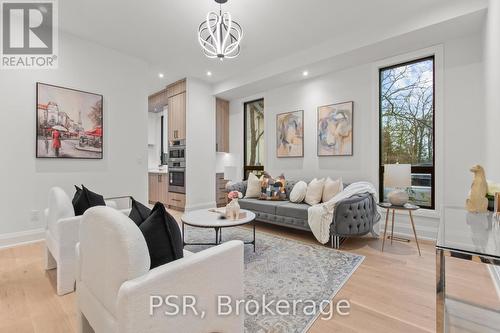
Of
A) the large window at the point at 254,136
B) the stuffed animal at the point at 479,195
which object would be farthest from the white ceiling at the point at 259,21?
the stuffed animal at the point at 479,195

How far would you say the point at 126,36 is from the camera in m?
3.65

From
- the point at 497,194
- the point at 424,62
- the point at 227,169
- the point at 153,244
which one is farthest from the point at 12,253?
the point at 424,62

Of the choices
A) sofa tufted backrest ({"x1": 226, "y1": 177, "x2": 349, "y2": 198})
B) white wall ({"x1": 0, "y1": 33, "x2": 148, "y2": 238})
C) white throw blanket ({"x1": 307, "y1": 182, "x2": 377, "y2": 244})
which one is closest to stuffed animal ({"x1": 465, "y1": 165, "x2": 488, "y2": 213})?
white throw blanket ({"x1": 307, "y1": 182, "x2": 377, "y2": 244})

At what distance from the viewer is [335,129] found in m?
4.28

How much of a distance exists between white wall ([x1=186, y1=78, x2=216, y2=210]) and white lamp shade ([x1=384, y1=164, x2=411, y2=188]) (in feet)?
12.8

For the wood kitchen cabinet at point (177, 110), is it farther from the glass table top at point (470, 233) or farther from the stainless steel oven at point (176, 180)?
the glass table top at point (470, 233)

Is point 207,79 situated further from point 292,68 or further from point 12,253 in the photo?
point 12,253

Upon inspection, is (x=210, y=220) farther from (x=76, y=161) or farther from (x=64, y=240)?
(x=76, y=161)

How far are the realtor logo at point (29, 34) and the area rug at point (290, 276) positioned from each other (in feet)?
11.0

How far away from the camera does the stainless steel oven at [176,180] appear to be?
18.0 feet

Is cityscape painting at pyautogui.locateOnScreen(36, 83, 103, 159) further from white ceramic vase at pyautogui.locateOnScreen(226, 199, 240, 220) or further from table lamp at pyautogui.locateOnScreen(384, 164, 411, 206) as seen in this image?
table lamp at pyautogui.locateOnScreen(384, 164, 411, 206)

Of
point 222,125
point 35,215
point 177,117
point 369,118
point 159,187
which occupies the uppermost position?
point 177,117

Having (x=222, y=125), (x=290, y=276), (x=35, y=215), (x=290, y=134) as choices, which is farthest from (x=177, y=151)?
(x=290, y=276)

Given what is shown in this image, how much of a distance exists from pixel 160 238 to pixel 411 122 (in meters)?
4.02
